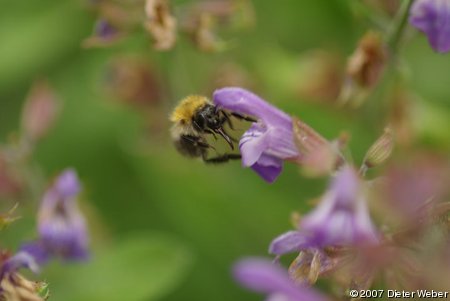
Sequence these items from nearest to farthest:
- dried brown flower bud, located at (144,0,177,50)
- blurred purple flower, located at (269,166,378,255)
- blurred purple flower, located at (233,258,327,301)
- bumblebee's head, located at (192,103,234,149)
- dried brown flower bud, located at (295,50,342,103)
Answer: blurred purple flower, located at (233,258,327,301), blurred purple flower, located at (269,166,378,255), bumblebee's head, located at (192,103,234,149), dried brown flower bud, located at (144,0,177,50), dried brown flower bud, located at (295,50,342,103)

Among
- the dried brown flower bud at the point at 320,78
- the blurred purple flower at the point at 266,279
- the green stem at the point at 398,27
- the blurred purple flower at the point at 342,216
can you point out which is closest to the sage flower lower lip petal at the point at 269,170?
the blurred purple flower at the point at 342,216

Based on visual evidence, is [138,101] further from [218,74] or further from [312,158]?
[312,158]

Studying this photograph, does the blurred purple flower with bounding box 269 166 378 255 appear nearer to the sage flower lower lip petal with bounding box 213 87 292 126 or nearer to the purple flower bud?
the purple flower bud

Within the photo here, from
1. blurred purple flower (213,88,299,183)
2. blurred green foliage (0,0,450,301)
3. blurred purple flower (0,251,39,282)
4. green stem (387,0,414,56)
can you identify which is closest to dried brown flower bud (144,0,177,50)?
blurred green foliage (0,0,450,301)

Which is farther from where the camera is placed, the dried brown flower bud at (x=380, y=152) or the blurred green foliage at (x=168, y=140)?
the blurred green foliage at (x=168, y=140)

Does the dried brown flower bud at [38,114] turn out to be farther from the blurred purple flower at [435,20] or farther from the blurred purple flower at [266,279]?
the blurred purple flower at [266,279]

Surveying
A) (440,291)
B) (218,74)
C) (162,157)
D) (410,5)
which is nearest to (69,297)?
(162,157)
